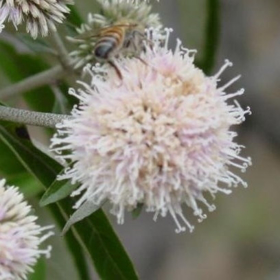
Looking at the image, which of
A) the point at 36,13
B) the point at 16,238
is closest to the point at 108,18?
the point at 36,13

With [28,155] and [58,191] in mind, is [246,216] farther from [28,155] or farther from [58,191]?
[58,191]

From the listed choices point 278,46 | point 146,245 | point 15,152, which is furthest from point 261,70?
point 15,152

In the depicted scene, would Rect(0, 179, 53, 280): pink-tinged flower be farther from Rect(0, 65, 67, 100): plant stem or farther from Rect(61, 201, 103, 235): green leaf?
Rect(0, 65, 67, 100): plant stem

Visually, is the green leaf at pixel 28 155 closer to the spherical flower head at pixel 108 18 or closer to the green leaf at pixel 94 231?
the green leaf at pixel 94 231

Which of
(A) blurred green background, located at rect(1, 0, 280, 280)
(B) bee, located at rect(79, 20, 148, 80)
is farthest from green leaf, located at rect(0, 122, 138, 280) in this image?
(A) blurred green background, located at rect(1, 0, 280, 280)

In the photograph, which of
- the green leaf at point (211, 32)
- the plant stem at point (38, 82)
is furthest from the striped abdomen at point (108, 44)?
the green leaf at point (211, 32)
